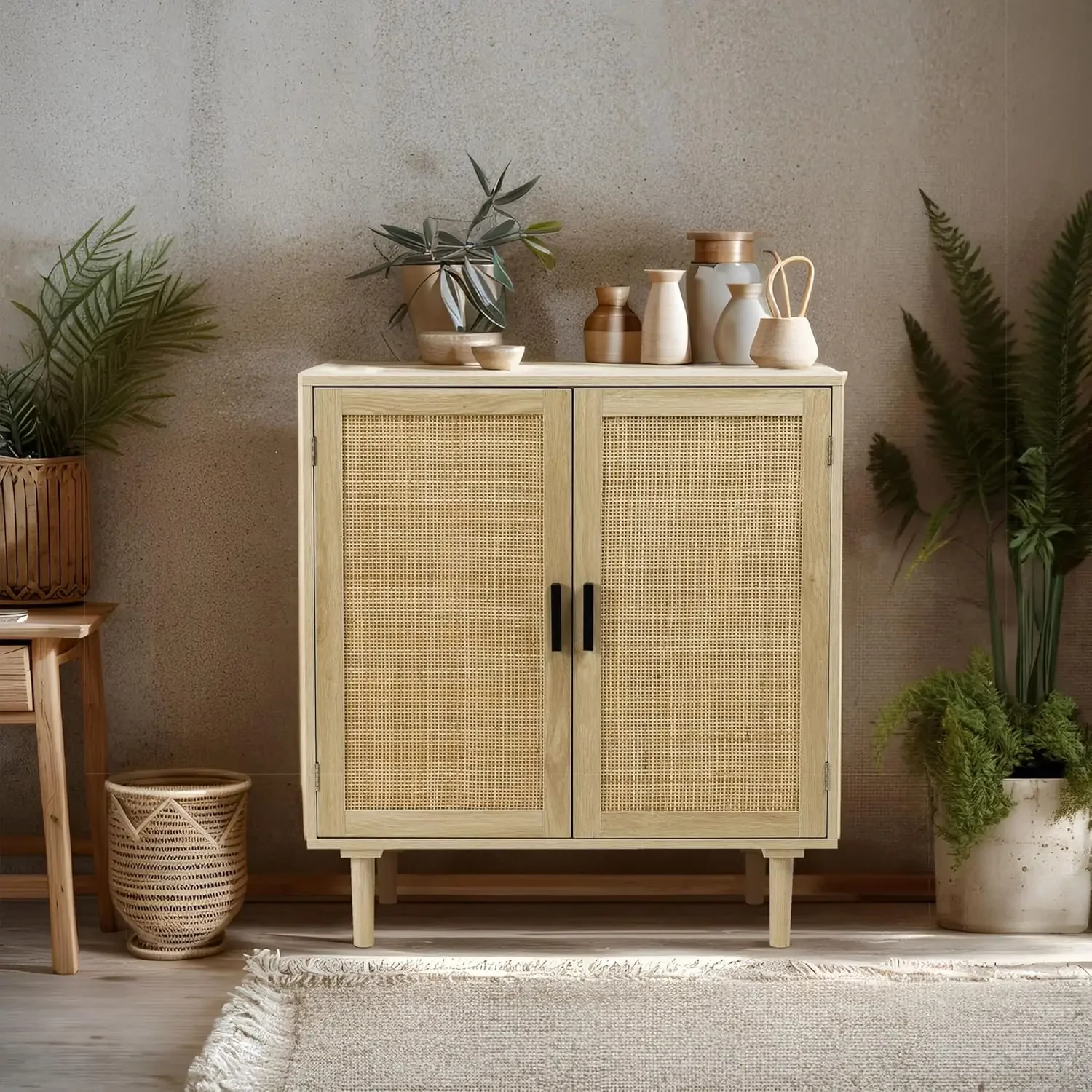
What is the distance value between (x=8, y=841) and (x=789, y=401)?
199 centimetres

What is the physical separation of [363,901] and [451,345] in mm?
1133

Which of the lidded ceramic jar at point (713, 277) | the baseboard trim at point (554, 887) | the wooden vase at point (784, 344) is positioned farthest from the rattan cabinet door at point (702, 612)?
the baseboard trim at point (554, 887)

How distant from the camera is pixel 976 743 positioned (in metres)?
2.79

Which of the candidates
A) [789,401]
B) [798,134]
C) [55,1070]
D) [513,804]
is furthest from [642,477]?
[55,1070]

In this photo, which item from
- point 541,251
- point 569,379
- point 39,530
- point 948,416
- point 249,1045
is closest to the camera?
point 249,1045

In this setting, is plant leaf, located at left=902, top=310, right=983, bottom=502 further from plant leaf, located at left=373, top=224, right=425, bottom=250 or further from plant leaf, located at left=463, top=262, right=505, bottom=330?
plant leaf, located at left=373, top=224, right=425, bottom=250

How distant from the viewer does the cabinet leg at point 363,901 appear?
274cm

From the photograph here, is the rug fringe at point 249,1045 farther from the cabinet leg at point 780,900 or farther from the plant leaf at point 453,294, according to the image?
the plant leaf at point 453,294

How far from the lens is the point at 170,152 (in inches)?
119

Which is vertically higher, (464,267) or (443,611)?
(464,267)

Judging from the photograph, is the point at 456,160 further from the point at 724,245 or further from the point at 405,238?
the point at 724,245

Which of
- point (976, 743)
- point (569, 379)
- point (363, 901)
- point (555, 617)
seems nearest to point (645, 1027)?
point (363, 901)

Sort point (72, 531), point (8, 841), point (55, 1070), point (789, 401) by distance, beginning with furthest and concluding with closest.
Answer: point (8, 841) < point (72, 531) < point (789, 401) < point (55, 1070)

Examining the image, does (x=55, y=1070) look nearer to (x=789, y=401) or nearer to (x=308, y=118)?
(x=789, y=401)
